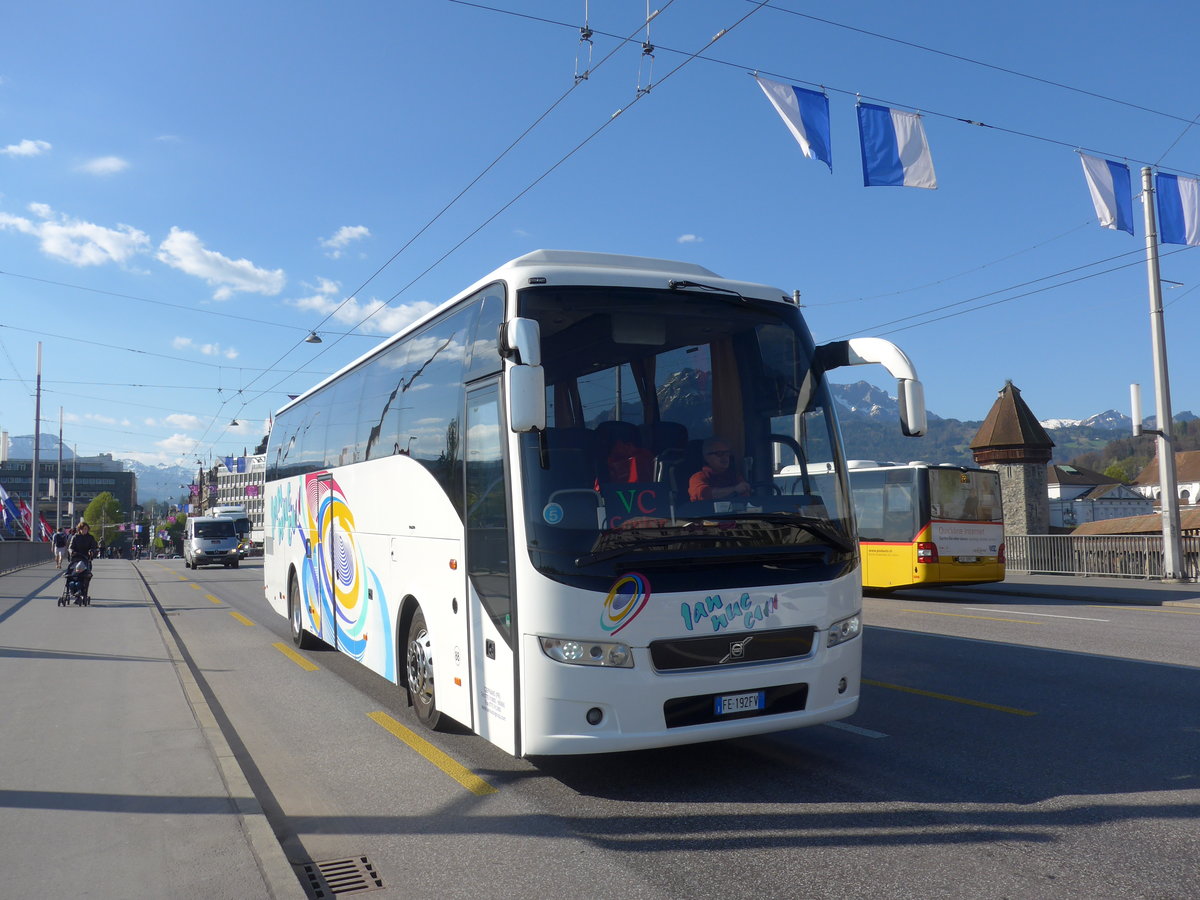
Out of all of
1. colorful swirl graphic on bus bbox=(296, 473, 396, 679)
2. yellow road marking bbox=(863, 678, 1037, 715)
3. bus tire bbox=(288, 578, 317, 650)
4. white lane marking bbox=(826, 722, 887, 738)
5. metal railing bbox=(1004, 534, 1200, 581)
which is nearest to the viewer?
white lane marking bbox=(826, 722, 887, 738)

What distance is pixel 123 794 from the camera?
551 centimetres

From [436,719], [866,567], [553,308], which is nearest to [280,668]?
[436,719]

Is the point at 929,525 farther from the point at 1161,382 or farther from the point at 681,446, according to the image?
the point at 681,446

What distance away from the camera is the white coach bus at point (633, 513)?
5.27 m

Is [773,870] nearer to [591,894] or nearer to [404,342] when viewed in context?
[591,894]

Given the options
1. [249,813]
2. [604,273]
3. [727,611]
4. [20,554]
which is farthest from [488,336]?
[20,554]

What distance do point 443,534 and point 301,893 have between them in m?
2.93

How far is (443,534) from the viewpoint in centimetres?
670

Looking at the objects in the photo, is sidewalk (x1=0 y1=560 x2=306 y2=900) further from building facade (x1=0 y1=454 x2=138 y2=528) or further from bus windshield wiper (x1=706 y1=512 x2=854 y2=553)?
building facade (x1=0 y1=454 x2=138 y2=528)

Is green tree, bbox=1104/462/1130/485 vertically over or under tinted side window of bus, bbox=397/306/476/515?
over

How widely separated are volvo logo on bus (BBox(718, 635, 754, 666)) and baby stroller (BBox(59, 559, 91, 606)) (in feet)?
58.5

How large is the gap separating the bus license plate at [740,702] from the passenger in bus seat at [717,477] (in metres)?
1.15

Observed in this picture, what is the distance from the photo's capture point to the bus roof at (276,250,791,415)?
5945 mm

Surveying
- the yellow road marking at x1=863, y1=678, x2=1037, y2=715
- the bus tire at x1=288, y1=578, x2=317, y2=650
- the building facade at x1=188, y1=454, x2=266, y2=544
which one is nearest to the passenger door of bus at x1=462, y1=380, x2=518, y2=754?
the yellow road marking at x1=863, y1=678, x2=1037, y2=715
